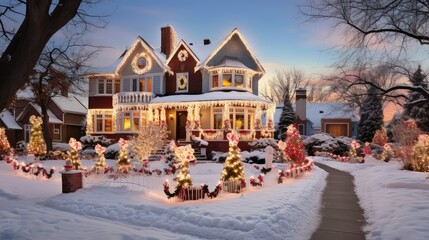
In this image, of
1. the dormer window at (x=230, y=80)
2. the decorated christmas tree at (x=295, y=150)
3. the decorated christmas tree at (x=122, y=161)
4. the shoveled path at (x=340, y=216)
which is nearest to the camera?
the shoveled path at (x=340, y=216)

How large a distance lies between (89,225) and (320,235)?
205 inches

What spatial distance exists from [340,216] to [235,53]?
79.9 feet

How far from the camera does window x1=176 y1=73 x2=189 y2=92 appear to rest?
107ft

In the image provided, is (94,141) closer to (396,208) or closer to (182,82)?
(182,82)

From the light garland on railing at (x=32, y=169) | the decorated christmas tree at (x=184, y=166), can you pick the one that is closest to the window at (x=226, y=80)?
the light garland on railing at (x=32, y=169)

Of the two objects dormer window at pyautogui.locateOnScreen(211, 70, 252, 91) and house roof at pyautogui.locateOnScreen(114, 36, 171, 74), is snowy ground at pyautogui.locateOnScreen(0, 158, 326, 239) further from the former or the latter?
house roof at pyautogui.locateOnScreen(114, 36, 171, 74)

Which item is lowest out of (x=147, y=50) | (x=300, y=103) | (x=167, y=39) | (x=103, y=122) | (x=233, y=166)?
(x=233, y=166)

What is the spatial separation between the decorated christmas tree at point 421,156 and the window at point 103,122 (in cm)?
2568

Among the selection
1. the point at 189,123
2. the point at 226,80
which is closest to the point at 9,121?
the point at 189,123

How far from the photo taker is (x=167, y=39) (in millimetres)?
35625

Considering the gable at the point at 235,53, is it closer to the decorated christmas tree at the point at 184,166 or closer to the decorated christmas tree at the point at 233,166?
the decorated christmas tree at the point at 233,166

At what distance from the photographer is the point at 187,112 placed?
32.2 m

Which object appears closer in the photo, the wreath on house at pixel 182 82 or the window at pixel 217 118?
the window at pixel 217 118

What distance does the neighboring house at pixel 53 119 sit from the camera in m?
41.0
